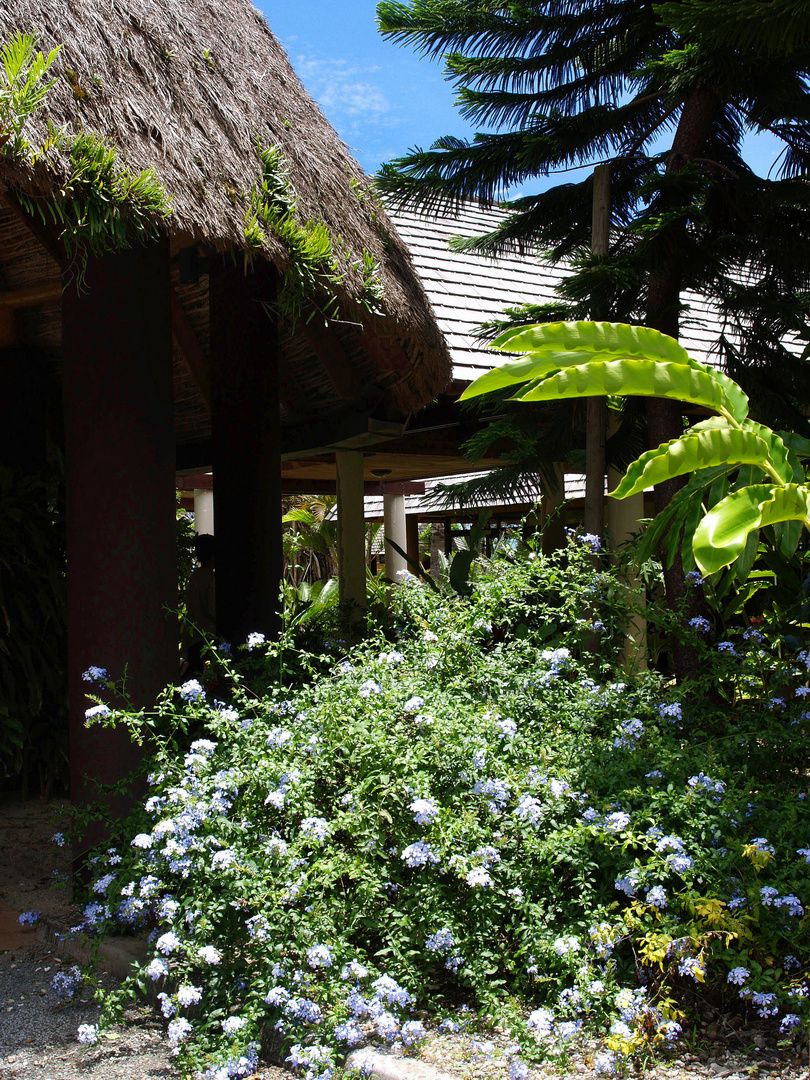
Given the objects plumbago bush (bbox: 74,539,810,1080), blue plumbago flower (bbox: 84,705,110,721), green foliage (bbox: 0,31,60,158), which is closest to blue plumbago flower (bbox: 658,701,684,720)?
plumbago bush (bbox: 74,539,810,1080)

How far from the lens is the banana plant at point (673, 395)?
173cm

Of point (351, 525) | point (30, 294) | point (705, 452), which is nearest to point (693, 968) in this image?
point (705, 452)

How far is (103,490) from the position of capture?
311cm

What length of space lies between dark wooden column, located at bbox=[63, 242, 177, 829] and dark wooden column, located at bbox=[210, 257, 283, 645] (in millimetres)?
1008

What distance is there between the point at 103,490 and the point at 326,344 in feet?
8.34

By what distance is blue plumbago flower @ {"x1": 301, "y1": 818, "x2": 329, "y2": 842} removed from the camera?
222cm

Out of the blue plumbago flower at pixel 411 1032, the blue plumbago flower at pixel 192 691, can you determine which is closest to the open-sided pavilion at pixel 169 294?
the blue plumbago flower at pixel 192 691

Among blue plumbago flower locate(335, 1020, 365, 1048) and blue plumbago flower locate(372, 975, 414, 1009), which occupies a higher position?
blue plumbago flower locate(372, 975, 414, 1009)

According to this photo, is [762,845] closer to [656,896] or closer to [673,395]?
[656,896]

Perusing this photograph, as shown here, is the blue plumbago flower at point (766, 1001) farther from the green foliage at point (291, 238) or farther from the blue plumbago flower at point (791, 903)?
the green foliage at point (291, 238)

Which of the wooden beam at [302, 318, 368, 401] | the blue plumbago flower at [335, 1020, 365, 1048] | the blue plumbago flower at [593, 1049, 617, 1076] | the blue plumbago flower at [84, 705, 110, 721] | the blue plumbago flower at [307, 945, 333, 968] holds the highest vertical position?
the wooden beam at [302, 318, 368, 401]

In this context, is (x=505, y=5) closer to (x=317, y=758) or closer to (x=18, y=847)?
(x=317, y=758)

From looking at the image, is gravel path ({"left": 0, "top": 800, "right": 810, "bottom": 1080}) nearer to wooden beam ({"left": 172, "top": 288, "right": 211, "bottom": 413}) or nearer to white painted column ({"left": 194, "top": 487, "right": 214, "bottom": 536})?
wooden beam ({"left": 172, "top": 288, "right": 211, "bottom": 413})

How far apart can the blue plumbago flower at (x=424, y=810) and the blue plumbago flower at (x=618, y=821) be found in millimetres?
457
